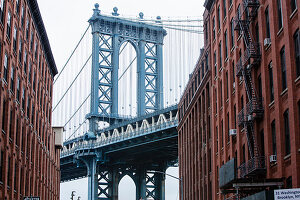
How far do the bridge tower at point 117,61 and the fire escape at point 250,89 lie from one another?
83.5m

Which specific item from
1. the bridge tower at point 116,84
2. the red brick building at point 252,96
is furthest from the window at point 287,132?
the bridge tower at point 116,84

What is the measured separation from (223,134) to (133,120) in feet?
208

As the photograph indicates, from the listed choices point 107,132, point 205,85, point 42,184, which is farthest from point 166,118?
point 205,85

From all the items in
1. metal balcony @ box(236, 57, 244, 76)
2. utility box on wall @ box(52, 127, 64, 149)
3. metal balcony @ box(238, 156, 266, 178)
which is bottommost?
metal balcony @ box(238, 156, 266, 178)

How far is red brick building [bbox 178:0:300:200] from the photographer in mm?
33062

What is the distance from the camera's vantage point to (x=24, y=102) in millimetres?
56031

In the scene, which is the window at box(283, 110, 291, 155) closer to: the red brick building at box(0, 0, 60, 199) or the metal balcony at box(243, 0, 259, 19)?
the metal balcony at box(243, 0, 259, 19)

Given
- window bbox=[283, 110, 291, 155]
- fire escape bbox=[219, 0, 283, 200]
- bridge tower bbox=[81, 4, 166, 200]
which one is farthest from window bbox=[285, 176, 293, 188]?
bridge tower bbox=[81, 4, 166, 200]

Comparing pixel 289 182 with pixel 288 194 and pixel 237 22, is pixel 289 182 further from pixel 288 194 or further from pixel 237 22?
pixel 237 22

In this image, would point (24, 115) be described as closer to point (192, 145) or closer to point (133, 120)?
point (192, 145)

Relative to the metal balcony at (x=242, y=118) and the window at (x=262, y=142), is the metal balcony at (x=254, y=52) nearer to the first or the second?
the metal balcony at (x=242, y=118)

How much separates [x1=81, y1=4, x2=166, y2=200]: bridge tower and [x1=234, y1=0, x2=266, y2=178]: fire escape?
272 feet

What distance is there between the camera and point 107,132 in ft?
405

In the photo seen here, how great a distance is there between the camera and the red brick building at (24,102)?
147 ft
